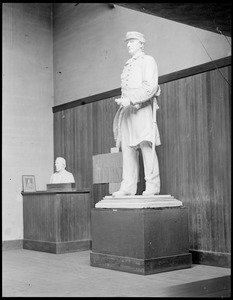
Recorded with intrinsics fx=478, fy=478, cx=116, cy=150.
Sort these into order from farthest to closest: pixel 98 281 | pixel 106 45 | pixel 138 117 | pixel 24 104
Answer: pixel 24 104 → pixel 106 45 → pixel 138 117 → pixel 98 281

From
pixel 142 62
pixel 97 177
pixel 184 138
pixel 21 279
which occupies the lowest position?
pixel 21 279

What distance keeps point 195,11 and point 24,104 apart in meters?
4.73

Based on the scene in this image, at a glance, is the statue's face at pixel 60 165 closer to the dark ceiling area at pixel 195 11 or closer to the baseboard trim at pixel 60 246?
the baseboard trim at pixel 60 246

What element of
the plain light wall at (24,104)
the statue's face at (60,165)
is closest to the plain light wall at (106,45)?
the plain light wall at (24,104)

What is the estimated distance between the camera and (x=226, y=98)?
215 inches

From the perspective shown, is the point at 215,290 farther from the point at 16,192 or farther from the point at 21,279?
the point at 16,192

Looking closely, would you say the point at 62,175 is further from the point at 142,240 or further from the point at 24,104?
the point at 142,240

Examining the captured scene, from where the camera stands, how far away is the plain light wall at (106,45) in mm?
6016

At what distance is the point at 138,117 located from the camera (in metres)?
5.45

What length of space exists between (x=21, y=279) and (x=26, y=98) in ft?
13.1

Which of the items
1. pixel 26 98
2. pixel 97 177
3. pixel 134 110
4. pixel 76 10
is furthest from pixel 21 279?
pixel 76 10

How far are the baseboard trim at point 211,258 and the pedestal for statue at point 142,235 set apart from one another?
35 cm

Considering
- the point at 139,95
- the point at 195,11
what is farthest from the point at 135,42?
the point at 195,11

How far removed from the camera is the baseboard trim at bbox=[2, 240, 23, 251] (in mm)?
7555
